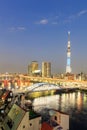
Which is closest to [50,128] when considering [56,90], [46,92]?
[46,92]

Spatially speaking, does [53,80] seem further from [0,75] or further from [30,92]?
[30,92]

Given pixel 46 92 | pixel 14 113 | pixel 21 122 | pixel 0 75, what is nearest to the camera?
pixel 21 122

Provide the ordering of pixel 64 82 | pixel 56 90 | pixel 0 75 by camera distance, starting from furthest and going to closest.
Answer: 1. pixel 0 75
2. pixel 64 82
3. pixel 56 90

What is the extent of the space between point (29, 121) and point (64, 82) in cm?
9851

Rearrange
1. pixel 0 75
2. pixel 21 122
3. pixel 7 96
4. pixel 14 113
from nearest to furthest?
pixel 21 122 < pixel 14 113 < pixel 7 96 < pixel 0 75

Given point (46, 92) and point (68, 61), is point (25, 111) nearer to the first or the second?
point (46, 92)

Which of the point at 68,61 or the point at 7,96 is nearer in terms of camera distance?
the point at 7,96

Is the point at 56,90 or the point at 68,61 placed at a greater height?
the point at 68,61

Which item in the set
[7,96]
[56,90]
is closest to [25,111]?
[7,96]

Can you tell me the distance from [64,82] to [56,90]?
118 ft

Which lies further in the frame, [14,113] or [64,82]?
[64,82]

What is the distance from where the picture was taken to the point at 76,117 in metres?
33.3

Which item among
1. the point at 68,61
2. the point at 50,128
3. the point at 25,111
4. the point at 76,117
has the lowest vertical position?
the point at 76,117

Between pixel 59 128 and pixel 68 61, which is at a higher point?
pixel 68 61
